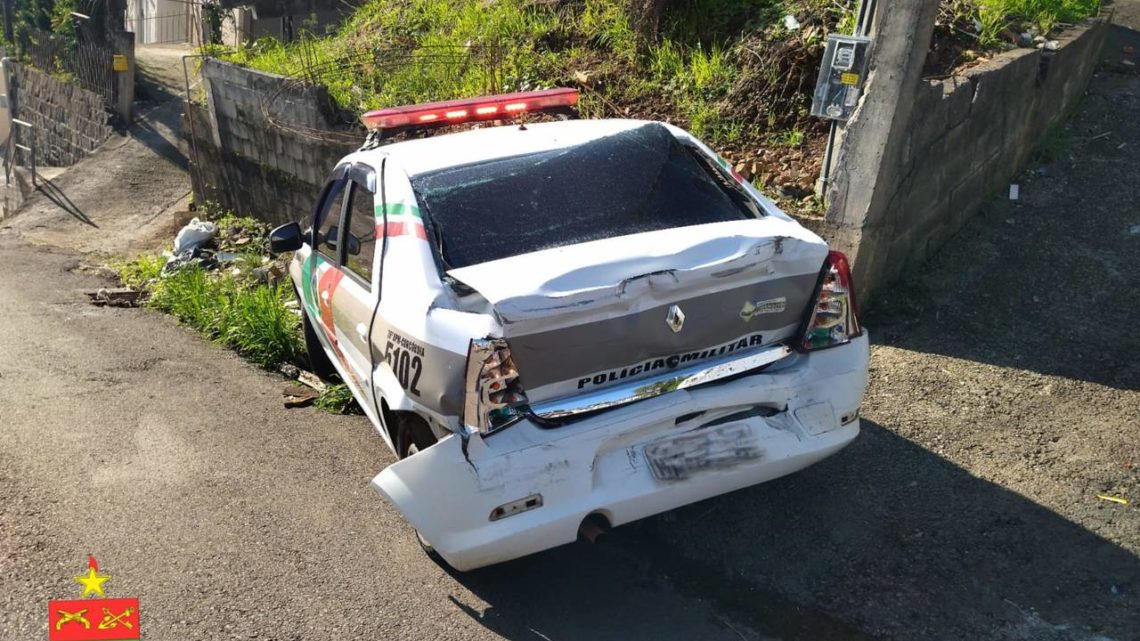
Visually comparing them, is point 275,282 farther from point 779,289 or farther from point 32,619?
point 779,289

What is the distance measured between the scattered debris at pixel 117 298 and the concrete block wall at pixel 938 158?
22.4ft

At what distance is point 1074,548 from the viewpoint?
13.6 feet

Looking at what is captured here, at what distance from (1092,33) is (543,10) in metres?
4.98

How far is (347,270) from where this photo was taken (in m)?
4.91

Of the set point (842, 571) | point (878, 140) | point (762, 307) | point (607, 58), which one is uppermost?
point (607, 58)

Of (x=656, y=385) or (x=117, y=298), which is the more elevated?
(x=656, y=385)

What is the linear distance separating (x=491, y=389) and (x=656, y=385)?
663 mm

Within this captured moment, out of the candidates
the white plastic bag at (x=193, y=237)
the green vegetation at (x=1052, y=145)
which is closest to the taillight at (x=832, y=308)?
the green vegetation at (x=1052, y=145)

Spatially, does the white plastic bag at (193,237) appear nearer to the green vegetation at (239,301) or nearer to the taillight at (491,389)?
the green vegetation at (239,301)

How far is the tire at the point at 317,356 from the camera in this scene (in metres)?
6.39

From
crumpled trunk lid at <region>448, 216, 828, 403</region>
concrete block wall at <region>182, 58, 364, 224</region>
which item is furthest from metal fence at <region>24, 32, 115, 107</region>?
crumpled trunk lid at <region>448, 216, 828, 403</region>

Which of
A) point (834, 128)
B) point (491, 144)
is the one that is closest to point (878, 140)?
point (834, 128)

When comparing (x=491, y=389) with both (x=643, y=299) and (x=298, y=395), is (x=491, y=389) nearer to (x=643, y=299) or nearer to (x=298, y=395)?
(x=643, y=299)

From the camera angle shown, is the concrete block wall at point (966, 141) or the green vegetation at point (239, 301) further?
the green vegetation at point (239, 301)
